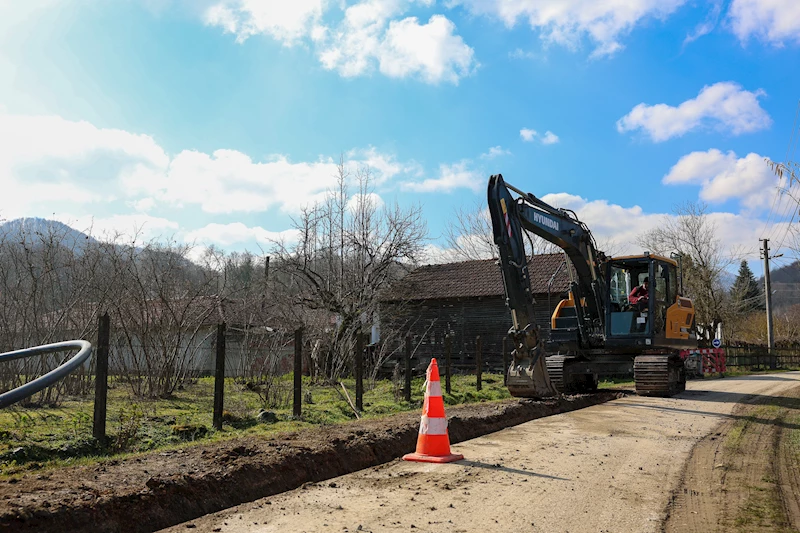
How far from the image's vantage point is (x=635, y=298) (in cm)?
1559

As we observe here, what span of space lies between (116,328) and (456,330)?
18.8 m

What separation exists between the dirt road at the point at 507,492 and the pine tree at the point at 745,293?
44.8 m

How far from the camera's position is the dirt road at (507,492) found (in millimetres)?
4574

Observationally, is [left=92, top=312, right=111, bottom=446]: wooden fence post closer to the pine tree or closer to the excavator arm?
the excavator arm

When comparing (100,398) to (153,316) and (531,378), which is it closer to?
(153,316)

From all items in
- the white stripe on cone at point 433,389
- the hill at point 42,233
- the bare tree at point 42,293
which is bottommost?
the white stripe on cone at point 433,389

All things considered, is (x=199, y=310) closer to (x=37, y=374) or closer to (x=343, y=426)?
(x=37, y=374)

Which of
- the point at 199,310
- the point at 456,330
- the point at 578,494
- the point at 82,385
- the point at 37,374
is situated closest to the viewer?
the point at 578,494

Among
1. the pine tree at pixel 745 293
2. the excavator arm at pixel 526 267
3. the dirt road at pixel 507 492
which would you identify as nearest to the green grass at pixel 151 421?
the excavator arm at pixel 526 267

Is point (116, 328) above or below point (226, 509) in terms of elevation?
above

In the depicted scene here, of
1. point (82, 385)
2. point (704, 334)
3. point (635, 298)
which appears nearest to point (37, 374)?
point (82, 385)

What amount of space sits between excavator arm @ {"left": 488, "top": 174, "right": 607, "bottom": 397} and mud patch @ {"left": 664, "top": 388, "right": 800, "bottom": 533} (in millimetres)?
3343

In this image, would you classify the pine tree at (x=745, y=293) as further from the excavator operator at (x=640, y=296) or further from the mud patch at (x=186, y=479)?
the mud patch at (x=186, y=479)

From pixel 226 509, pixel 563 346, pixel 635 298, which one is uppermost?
pixel 635 298
